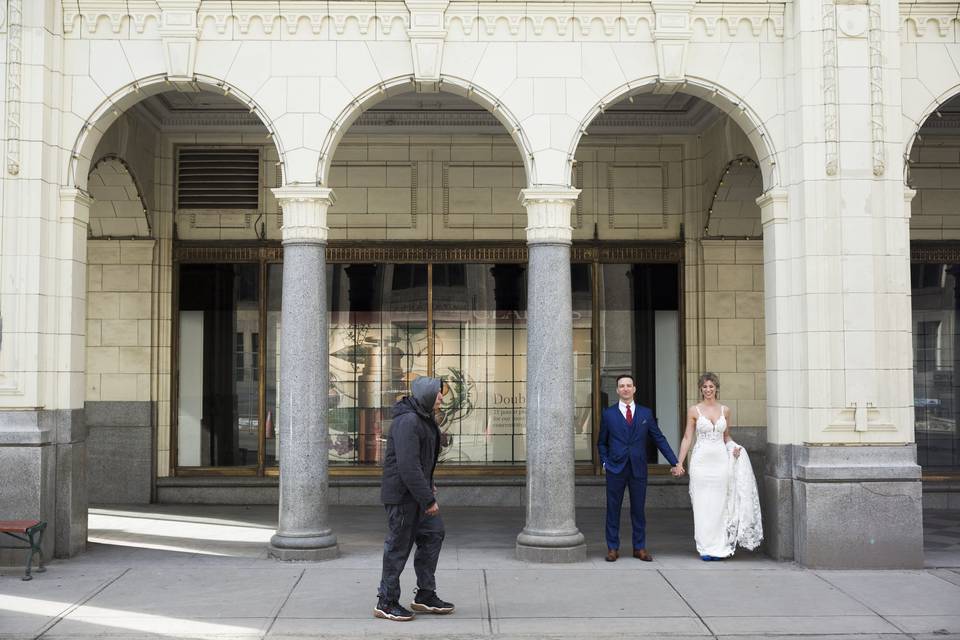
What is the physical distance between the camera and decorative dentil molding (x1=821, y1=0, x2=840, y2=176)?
402 inches

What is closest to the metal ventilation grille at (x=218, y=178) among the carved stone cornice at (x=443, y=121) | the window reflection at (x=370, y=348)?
the carved stone cornice at (x=443, y=121)

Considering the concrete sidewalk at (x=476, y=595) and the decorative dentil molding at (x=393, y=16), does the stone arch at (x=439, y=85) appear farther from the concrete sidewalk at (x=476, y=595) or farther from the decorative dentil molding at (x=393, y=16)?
the concrete sidewalk at (x=476, y=595)

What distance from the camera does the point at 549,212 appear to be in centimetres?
1048

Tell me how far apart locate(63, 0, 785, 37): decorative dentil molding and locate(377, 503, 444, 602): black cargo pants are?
5.26 m

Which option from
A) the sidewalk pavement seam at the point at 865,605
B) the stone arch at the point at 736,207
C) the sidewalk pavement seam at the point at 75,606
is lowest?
the sidewalk pavement seam at the point at 865,605

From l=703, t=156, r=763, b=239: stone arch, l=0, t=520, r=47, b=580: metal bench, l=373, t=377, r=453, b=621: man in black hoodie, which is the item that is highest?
l=703, t=156, r=763, b=239: stone arch

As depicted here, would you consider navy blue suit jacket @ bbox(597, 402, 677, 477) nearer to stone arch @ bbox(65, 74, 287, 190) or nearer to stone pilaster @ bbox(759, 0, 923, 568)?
stone pilaster @ bbox(759, 0, 923, 568)

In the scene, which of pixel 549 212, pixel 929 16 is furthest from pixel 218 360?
pixel 929 16

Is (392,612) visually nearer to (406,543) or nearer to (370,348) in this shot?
(406,543)

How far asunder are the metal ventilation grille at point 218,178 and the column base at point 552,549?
690 centimetres

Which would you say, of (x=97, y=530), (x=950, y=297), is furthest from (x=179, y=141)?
(x=950, y=297)

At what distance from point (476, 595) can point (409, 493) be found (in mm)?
1482

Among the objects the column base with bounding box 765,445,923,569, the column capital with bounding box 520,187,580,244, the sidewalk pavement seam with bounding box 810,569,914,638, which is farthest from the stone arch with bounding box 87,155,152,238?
the sidewalk pavement seam with bounding box 810,569,914,638

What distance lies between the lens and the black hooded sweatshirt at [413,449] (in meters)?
7.67
